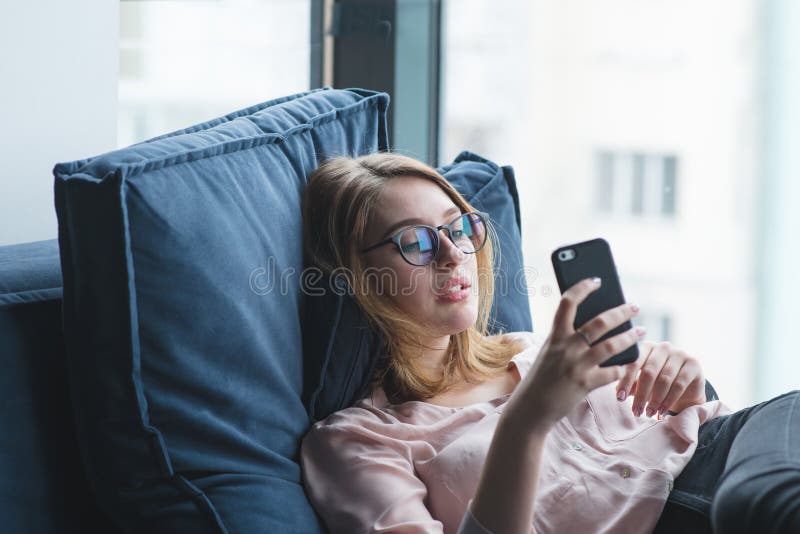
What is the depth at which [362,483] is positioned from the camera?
1.09 metres

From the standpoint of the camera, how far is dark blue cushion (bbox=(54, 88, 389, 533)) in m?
0.95

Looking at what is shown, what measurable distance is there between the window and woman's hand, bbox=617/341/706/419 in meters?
1.11

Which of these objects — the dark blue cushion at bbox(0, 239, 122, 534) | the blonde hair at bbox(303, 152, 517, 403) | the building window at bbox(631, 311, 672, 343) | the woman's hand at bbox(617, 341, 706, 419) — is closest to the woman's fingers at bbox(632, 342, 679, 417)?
the woman's hand at bbox(617, 341, 706, 419)

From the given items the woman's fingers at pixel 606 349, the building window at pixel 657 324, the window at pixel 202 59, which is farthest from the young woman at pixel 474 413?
the building window at pixel 657 324

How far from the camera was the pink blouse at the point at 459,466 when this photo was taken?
1087 mm

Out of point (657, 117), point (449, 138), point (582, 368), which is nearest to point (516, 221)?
point (582, 368)

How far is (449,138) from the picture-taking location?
2746 millimetres

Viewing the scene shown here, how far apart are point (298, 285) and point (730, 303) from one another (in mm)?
2097

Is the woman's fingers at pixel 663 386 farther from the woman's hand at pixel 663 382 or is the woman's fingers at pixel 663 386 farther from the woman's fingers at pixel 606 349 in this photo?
the woman's fingers at pixel 606 349

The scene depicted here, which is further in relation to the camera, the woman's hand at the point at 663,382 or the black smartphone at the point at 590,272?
the woman's hand at the point at 663,382

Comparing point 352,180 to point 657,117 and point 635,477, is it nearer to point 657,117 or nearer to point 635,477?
point 635,477

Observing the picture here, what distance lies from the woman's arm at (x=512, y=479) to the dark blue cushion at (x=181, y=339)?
244mm

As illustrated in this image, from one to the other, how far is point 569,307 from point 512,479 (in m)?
0.20

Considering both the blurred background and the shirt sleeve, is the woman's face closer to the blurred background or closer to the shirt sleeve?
the shirt sleeve
